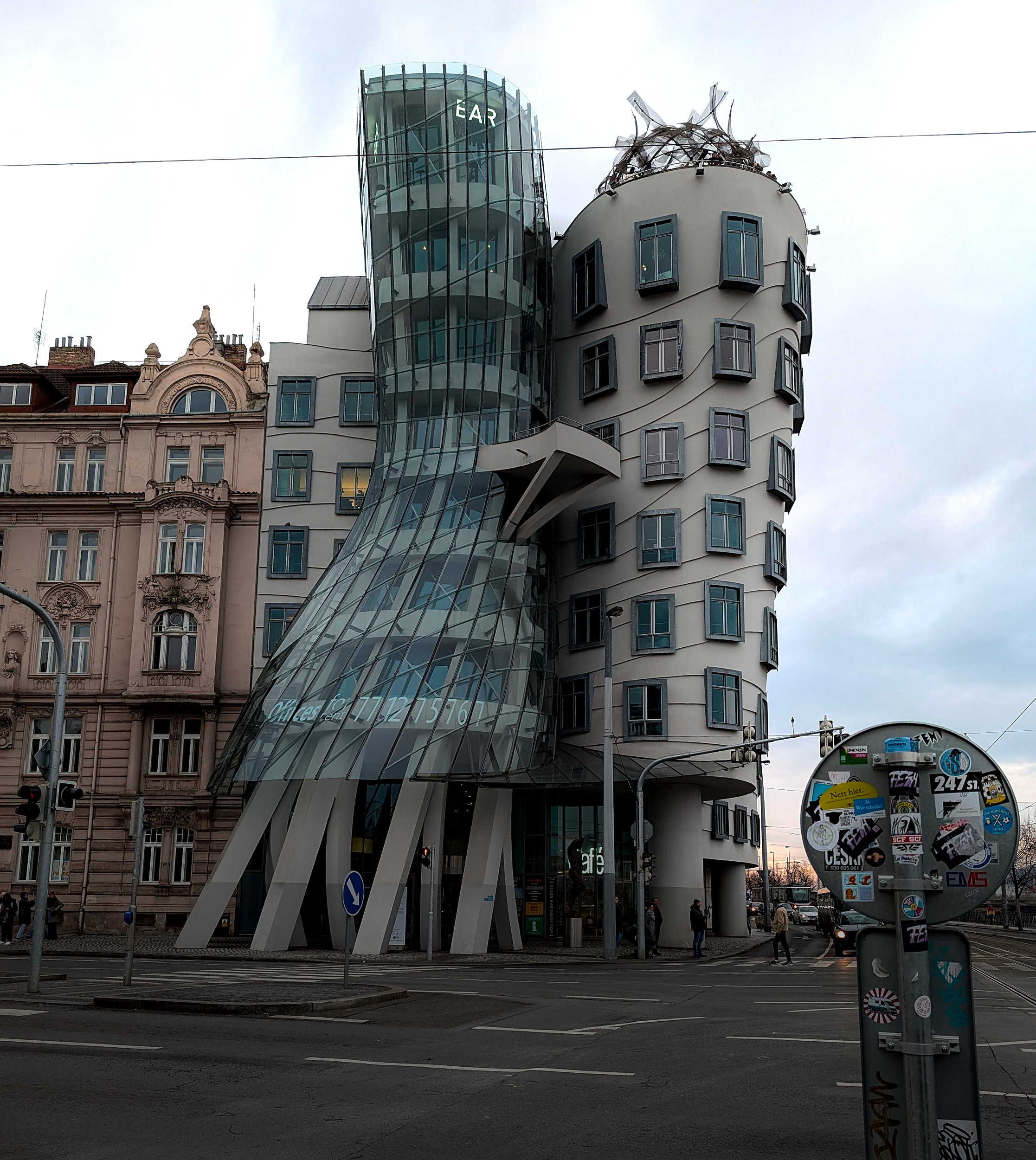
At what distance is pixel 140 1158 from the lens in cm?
747

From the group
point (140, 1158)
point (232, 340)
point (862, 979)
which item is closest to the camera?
point (862, 979)

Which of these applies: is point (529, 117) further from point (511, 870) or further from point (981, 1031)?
point (981, 1031)

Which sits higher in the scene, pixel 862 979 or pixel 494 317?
pixel 494 317

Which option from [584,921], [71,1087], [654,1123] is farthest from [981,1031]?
[584,921]

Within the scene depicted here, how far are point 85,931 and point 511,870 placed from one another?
16552 mm

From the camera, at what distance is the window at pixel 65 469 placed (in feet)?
157

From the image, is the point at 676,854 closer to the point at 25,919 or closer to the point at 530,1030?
the point at 25,919

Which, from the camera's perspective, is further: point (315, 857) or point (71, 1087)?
point (315, 857)

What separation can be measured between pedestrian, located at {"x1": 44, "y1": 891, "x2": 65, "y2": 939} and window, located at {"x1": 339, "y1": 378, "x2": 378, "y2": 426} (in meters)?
20.4

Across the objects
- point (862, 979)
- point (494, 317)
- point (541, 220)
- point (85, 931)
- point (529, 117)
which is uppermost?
point (529, 117)

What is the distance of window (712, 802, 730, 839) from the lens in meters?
44.9

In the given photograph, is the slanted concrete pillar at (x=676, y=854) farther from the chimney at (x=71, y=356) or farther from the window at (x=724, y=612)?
the chimney at (x=71, y=356)

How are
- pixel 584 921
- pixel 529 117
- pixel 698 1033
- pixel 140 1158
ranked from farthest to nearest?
pixel 529 117
pixel 584 921
pixel 698 1033
pixel 140 1158

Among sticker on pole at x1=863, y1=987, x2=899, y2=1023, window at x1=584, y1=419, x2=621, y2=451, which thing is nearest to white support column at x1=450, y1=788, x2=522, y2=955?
window at x1=584, y1=419, x2=621, y2=451
